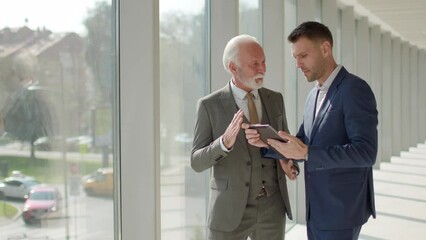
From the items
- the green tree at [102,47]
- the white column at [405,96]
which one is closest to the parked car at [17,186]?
the green tree at [102,47]

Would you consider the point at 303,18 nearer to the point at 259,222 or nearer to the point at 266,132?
the point at 259,222

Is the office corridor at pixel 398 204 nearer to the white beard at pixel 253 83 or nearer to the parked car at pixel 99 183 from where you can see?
the parked car at pixel 99 183

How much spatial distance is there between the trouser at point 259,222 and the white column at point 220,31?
233cm

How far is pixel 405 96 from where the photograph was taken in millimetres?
20984

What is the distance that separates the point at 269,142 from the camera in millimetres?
2719

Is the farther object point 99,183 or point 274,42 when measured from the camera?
point 274,42

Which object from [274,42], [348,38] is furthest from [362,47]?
[274,42]

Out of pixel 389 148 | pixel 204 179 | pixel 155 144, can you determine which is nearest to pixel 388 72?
pixel 389 148

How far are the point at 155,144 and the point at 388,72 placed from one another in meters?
15.4

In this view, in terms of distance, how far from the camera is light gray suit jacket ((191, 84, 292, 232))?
291 centimetres

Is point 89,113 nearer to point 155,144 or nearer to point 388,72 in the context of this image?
point 155,144

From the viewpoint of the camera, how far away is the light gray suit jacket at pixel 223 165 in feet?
9.54

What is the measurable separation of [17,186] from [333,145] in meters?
1.56

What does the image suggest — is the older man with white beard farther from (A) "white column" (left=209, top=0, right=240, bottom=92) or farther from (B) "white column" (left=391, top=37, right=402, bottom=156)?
(B) "white column" (left=391, top=37, right=402, bottom=156)
